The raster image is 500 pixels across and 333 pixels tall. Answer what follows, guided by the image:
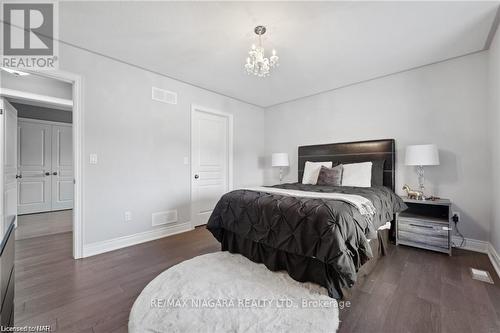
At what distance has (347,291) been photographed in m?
1.65

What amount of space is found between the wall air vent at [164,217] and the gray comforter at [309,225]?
3.80ft

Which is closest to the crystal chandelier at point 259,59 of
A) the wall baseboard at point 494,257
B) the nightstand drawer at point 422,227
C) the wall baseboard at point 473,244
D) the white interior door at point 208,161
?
the white interior door at point 208,161

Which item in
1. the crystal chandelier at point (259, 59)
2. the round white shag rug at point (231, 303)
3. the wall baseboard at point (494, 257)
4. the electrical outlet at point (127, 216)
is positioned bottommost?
the round white shag rug at point (231, 303)

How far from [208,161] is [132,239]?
5.77 ft

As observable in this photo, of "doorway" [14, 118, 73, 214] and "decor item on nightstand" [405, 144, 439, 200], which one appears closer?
"decor item on nightstand" [405, 144, 439, 200]

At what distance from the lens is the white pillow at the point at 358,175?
2.98 m

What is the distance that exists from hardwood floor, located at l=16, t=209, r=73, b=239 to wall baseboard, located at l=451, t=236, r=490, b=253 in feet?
19.0

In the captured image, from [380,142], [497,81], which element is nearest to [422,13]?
[497,81]

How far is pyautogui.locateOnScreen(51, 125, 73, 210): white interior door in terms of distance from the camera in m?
5.12

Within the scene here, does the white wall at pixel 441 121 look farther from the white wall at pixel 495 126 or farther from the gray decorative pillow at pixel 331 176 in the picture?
the gray decorative pillow at pixel 331 176

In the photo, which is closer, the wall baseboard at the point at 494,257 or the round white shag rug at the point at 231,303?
the round white shag rug at the point at 231,303

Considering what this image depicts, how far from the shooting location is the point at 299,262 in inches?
72.2

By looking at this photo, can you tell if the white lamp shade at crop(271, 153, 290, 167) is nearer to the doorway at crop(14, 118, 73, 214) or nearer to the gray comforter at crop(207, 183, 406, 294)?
the gray comforter at crop(207, 183, 406, 294)

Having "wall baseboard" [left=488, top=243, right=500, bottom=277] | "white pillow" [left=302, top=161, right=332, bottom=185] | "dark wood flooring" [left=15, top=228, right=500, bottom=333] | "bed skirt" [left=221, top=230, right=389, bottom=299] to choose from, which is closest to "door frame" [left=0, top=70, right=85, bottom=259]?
"dark wood flooring" [left=15, top=228, right=500, bottom=333]
